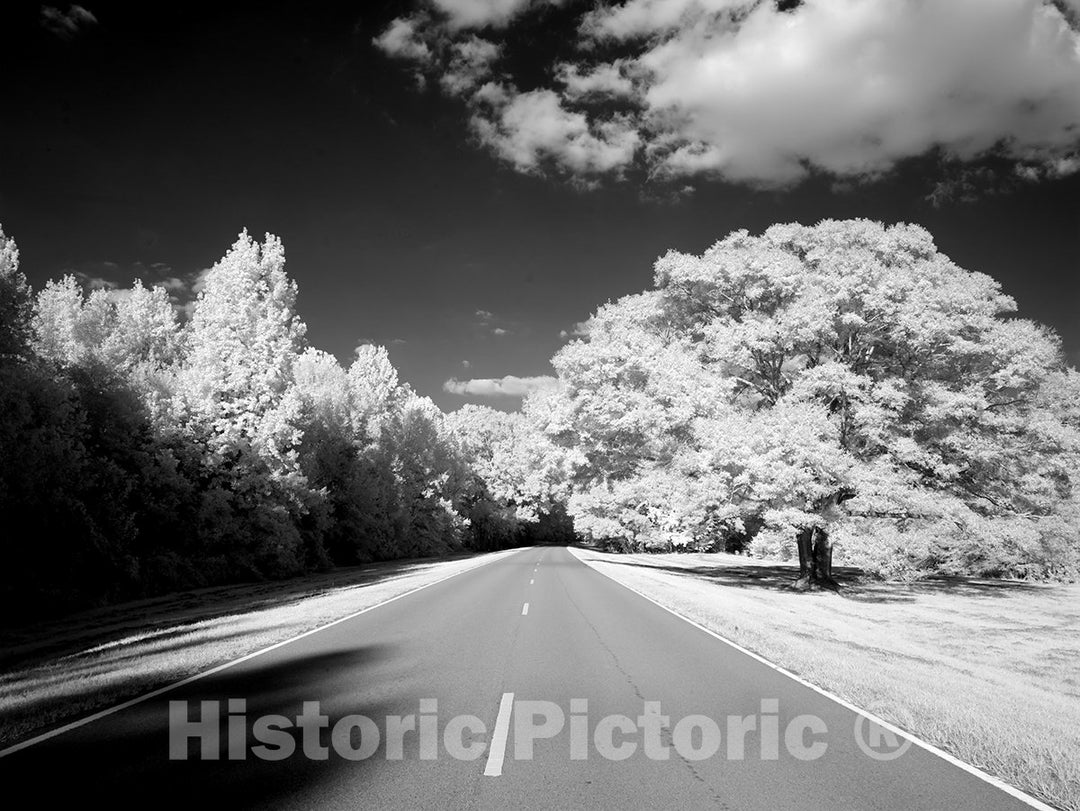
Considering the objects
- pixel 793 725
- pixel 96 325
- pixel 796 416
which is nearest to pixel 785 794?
pixel 793 725

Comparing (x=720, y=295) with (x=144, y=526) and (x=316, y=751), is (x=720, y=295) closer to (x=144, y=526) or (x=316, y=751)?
(x=316, y=751)

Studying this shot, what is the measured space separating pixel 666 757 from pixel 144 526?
2815 centimetres

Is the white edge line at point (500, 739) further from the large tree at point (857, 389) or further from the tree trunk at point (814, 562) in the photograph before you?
the tree trunk at point (814, 562)

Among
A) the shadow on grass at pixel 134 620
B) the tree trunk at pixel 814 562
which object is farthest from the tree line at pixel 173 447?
the tree trunk at pixel 814 562

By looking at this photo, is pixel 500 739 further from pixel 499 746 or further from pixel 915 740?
pixel 915 740

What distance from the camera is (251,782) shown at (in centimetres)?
470

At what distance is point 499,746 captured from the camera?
5508mm

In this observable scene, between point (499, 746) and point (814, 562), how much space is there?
22131 millimetres

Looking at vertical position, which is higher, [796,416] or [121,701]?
[796,416]

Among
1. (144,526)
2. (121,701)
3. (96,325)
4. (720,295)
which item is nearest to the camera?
(121,701)

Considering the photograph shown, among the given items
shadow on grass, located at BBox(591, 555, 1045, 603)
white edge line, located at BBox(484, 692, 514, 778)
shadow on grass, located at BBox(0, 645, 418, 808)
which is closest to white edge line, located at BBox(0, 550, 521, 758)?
shadow on grass, located at BBox(0, 645, 418, 808)

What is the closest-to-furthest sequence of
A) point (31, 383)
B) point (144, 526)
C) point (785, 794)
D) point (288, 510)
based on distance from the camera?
1. point (785, 794)
2. point (31, 383)
3. point (144, 526)
4. point (288, 510)

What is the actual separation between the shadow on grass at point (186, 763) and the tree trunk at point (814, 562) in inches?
798

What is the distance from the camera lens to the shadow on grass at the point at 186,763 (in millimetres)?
4441
